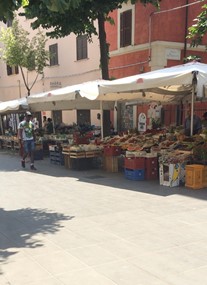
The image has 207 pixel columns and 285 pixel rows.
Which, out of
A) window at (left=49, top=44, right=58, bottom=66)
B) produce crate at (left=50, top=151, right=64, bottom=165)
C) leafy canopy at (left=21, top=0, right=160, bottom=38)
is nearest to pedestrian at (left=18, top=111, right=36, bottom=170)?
produce crate at (left=50, top=151, right=64, bottom=165)

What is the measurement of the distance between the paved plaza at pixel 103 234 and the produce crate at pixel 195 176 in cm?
24

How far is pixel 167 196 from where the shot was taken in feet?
23.8

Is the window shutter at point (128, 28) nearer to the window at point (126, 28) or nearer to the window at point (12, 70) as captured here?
the window at point (126, 28)

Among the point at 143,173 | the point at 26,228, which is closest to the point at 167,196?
the point at 143,173

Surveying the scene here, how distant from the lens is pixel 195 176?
7934 millimetres

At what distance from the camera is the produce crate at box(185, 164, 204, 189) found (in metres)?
7.93

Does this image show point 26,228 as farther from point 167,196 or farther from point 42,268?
point 167,196

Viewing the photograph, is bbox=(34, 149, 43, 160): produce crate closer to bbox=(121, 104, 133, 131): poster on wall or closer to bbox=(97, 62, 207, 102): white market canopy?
bbox=(121, 104, 133, 131): poster on wall

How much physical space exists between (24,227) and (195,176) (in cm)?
401

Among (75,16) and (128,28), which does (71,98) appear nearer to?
(75,16)

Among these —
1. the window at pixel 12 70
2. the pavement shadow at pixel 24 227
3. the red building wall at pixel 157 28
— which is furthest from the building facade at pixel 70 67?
the pavement shadow at pixel 24 227

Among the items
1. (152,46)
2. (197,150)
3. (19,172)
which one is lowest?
(19,172)

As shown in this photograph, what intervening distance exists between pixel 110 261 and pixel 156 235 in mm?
1047

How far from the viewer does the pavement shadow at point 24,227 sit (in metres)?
4.69
